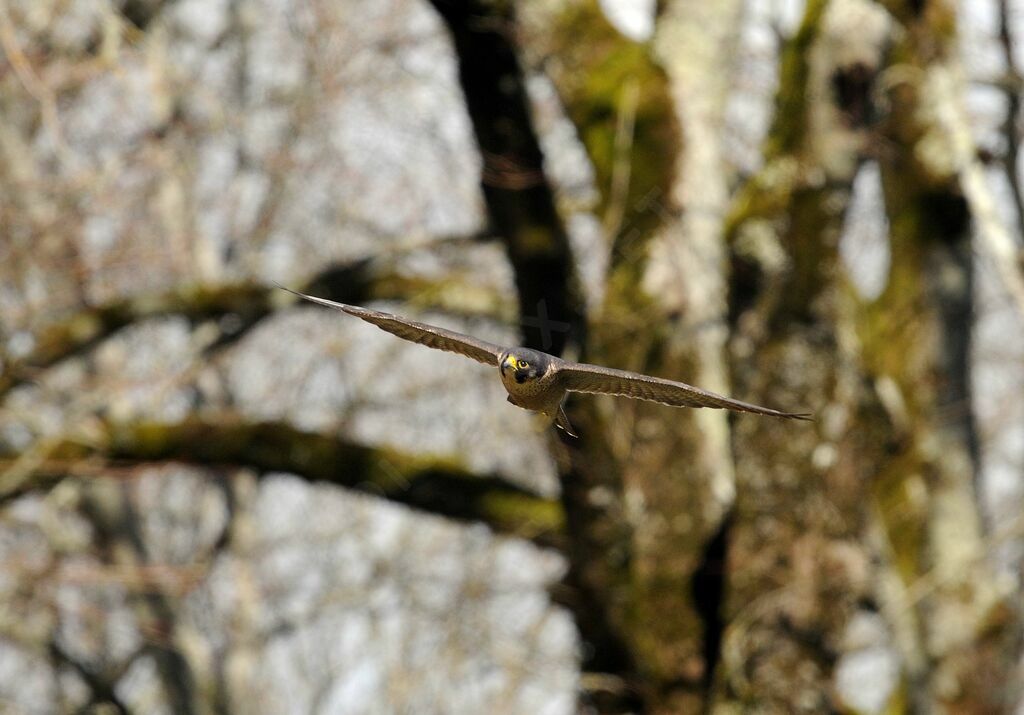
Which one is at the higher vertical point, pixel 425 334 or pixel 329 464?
pixel 425 334

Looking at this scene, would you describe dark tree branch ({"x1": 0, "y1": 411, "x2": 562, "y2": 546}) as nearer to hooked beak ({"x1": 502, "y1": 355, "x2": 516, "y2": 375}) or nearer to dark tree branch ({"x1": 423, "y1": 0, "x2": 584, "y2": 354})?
dark tree branch ({"x1": 423, "y1": 0, "x2": 584, "y2": 354})

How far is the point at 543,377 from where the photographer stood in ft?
6.86

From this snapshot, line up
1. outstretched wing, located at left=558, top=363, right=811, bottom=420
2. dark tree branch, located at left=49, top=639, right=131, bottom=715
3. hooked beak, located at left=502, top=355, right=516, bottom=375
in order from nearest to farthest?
outstretched wing, located at left=558, top=363, right=811, bottom=420
hooked beak, located at left=502, top=355, right=516, bottom=375
dark tree branch, located at left=49, top=639, right=131, bottom=715

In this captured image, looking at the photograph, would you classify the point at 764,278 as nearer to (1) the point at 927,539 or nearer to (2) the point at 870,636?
(1) the point at 927,539

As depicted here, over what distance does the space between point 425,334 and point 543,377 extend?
24 centimetres

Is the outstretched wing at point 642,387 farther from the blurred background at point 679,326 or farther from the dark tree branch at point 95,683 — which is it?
the dark tree branch at point 95,683

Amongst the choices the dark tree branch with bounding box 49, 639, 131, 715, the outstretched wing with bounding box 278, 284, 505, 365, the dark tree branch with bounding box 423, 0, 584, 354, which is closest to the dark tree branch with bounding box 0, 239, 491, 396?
the dark tree branch with bounding box 423, 0, 584, 354

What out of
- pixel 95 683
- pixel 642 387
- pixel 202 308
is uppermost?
pixel 642 387

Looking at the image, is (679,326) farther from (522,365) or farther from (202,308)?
(522,365)

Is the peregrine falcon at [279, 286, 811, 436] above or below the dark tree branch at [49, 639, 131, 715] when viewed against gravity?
above

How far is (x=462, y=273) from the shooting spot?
28.5 ft

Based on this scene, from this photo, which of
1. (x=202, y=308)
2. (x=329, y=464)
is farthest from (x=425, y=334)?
(x=202, y=308)

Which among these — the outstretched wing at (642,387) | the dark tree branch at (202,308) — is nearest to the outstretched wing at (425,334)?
the outstretched wing at (642,387)

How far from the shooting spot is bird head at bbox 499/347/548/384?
2021mm
